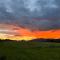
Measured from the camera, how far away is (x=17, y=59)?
95.3ft

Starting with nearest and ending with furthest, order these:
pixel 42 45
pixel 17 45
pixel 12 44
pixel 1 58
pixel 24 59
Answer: pixel 1 58
pixel 24 59
pixel 17 45
pixel 12 44
pixel 42 45

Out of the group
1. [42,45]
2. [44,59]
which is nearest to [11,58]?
[44,59]

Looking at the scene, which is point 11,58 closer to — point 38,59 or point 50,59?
point 38,59

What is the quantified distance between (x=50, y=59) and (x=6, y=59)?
25.3 feet

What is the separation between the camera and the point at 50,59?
3225 cm

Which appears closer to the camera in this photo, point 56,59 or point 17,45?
point 56,59

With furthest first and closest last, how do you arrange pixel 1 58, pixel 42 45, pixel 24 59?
pixel 42 45 → pixel 24 59 → pixel 1 58

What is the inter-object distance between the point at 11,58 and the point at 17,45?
102ft

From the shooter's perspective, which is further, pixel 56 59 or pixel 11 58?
pixel 56 59

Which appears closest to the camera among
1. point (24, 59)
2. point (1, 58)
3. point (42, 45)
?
point (1, 58)

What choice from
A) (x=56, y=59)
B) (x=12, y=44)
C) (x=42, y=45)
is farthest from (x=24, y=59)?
(x=42, y=45)

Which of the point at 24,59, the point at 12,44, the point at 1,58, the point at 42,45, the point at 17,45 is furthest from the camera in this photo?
the point at 42,45

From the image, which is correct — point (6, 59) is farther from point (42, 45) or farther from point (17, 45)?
point (42, 45)

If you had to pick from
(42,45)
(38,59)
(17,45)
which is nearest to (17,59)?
(38,59)
